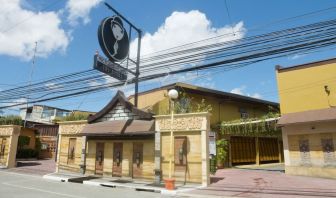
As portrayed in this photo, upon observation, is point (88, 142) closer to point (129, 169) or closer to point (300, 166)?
point (129, 169)

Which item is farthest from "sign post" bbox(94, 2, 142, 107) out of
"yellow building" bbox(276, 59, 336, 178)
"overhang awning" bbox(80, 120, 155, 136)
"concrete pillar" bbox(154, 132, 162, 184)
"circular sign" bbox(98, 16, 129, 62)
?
"yellow building" bbox(276, 59, 336, 178)

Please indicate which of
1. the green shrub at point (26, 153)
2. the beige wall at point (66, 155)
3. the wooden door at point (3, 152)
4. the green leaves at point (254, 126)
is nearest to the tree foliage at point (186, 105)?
the green leaves at point (254, 126)

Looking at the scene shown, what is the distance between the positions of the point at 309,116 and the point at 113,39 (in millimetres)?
13530

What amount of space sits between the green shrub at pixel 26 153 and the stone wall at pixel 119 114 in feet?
64.3

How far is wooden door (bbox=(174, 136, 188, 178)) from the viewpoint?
16.0 m

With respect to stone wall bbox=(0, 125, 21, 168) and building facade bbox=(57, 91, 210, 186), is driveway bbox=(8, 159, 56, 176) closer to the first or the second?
stone wall bbox=(0, 125, 21, 168)

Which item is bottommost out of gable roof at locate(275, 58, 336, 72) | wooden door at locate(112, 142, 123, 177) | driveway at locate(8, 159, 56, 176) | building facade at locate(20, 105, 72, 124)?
driveway at locate(8, 159, 56, 176)

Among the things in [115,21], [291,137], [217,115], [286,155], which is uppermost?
[115,21]

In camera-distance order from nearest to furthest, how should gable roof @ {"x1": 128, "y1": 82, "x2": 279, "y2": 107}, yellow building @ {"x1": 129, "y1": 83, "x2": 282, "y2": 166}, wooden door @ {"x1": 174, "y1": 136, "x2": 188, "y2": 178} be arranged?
1. wooden door @ {"x1": 174, "y1": 136, "x2": 188, "y2": 178}
2. gable roof @ {"x1": 128, "y1": 82, "x2": 279, "y2": 107}
3. yellow building @ {"x1": 129, "y1": 83, "x2": 282, "y2": 166}

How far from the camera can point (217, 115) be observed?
88.6 feet

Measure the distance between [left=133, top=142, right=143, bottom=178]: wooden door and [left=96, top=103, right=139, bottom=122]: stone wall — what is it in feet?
5.98

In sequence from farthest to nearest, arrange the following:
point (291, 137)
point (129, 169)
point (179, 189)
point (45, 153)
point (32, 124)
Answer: point (32, 124)
point (45, 153)
point (291, 137)
point (129, 169)
point (179, 189)

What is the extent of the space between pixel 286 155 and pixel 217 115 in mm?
8564

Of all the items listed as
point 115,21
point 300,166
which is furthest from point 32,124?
point 300,166
